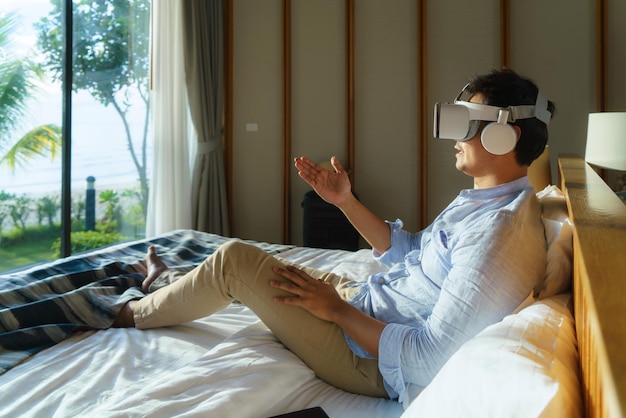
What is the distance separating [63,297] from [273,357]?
30.1 inches

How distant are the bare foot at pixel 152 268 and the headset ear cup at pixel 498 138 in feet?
4.11

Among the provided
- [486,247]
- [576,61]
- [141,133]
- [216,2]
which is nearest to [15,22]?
[141,133]

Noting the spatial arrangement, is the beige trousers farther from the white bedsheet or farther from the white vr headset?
the white vr headset

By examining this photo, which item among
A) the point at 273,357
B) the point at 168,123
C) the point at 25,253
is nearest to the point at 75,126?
the point at 168,123

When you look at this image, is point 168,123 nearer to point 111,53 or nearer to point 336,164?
point 111,53

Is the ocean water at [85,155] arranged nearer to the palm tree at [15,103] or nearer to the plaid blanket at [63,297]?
the palm tree at [15,103]

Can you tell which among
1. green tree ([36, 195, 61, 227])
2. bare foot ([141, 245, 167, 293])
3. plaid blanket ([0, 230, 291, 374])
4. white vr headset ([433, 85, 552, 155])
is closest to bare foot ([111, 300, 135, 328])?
plaid blanket ([0, 230, 291, 374])

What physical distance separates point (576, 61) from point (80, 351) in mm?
3808

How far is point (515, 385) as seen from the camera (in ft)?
1.83

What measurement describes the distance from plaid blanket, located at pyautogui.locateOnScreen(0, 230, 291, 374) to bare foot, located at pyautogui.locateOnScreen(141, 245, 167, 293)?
0.03m

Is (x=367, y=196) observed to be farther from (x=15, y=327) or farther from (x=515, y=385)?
(x=515, y=385)

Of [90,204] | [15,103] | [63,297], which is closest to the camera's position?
[63,297]

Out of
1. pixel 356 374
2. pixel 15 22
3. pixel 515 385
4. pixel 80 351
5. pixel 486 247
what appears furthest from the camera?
pixel 15 22

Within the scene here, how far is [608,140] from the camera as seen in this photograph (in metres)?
2.44
